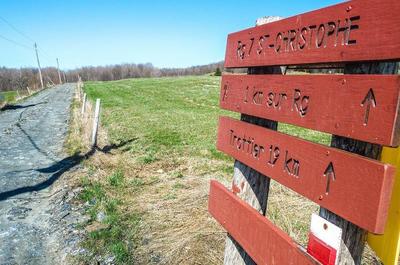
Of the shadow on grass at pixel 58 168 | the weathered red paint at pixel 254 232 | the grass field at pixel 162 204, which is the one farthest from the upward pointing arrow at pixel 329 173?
the shadow on grass at pixel 58 168

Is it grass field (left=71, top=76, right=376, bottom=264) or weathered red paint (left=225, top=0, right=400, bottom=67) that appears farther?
grass field (left=71, top=76, right=376, bottom=264)

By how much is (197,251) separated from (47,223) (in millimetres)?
2620

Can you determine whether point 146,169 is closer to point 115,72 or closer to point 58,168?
point 58,168

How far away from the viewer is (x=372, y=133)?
4.83ft

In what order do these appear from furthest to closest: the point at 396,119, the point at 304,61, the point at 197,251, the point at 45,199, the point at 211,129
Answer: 1. the point at 211,129
2. the point at 45,199
3. the point at 197,251
4. the point at 304,61
5. the point at 396,119

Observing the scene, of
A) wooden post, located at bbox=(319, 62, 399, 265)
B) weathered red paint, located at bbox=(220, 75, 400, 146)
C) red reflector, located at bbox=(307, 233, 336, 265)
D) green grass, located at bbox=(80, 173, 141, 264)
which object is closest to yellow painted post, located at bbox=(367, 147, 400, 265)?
wooden post, located at bbox=(319, 62, 399, 265)

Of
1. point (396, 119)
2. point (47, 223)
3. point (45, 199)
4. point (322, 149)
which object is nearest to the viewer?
point (396, 119)

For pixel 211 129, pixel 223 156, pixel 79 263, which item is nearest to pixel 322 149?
pixel 79 263

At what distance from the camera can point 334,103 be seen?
5.53 ft

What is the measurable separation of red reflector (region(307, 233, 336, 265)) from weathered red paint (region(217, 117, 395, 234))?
206 mm

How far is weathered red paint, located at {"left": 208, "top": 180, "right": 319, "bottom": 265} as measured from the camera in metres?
1.93

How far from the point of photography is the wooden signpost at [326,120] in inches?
56.7

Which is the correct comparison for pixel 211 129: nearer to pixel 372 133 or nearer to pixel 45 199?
pixel 45 199

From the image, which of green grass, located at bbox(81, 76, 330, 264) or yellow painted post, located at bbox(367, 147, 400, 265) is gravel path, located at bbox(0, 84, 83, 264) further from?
yellow painted post, located at bbox(367, 147, 400, 265)
